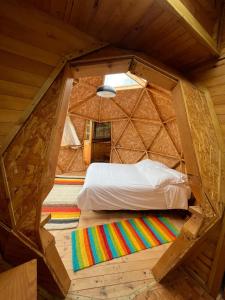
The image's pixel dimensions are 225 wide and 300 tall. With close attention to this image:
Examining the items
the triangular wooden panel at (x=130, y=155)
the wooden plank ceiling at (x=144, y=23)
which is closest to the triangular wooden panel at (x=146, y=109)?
the triangular wooden panel at (x=130, y=155)

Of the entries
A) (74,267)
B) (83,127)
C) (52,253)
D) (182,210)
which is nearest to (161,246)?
(182,210)

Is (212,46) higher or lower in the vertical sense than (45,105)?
higher

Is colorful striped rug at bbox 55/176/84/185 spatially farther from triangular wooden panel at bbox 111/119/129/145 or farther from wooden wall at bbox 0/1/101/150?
wooden wall at bbox 0/1/101/150

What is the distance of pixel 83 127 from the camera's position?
6531mm

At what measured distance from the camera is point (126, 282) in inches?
73.3

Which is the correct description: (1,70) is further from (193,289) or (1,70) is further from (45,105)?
(193,289)

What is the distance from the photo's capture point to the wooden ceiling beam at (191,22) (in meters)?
1.13

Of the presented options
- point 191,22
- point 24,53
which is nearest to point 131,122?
point 191,22

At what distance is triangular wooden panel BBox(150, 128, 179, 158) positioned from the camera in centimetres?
429

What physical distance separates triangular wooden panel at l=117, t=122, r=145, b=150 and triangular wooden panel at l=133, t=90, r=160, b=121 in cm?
71

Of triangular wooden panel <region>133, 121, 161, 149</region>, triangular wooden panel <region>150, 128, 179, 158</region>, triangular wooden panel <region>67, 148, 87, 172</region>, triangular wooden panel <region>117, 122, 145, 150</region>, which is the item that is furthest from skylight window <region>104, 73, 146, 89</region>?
triangular wooden panel <region>67, 148, 87, 172</region>

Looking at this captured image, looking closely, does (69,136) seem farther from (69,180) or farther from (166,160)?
(166,160)

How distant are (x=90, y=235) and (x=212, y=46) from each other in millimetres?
3208

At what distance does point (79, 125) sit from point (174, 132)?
12.9 feet
